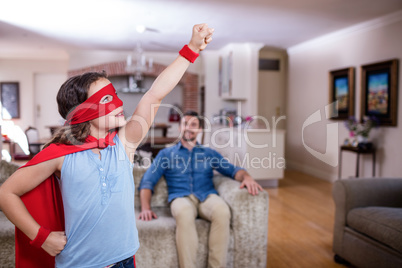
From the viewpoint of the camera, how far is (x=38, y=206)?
43.6 inches

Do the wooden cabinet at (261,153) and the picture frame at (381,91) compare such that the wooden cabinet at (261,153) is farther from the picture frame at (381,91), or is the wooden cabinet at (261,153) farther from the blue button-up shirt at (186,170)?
the blue button-up shirt at (186,170)

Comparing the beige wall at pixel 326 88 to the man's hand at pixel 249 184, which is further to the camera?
the beige wall at pixel 326 88

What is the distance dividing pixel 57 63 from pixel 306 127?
623cm

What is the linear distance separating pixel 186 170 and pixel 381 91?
3.46 metres

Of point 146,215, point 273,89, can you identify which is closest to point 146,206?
point 146,215

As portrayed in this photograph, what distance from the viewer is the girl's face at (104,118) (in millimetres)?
1064

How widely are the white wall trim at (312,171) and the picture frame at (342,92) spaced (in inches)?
37.9

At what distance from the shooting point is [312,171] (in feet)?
21.4

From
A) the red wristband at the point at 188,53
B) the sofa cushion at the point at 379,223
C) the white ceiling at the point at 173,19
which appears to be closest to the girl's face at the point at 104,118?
the red wristband at the point at 188,53

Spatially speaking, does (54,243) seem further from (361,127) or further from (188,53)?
(361,127)

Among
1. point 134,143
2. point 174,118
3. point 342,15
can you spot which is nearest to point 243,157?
point 342,15

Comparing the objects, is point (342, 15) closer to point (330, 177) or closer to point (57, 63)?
point (330, 177)

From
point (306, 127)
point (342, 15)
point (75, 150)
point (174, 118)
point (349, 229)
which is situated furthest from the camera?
point (174, 118)

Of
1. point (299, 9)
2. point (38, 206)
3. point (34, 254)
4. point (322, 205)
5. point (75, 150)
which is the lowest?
point (322, 205)
